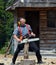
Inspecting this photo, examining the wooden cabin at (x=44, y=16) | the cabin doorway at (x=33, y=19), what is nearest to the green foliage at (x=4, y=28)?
the cabin doorway at (x=33, y=19)

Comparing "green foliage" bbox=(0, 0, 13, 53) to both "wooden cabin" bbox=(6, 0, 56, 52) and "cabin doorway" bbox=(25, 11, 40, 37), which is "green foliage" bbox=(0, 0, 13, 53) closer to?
"cabin doorway" bbox=(25, 11, 40, 37)

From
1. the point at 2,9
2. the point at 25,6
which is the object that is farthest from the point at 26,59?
the point at 2,9

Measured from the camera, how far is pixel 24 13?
21719mm

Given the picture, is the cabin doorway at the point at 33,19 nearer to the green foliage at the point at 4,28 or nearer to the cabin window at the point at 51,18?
the cabin window at the point at 51,18

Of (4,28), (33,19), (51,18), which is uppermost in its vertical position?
(51,18)

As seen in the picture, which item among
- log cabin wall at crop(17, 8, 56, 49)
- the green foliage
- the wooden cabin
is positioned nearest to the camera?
the wooden cabin

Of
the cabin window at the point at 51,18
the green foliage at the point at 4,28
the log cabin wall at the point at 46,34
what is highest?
the cabin window at the point at 51,18

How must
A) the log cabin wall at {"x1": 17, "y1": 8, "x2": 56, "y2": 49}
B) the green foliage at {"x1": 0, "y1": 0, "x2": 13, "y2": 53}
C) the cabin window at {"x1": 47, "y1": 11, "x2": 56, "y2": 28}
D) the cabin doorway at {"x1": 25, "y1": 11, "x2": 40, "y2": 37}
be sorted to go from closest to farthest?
1. the log cabin wall at {"x1": 17, "y1": 8, "x2": 56, "y2": 49}
2. the cabin window at {"x1": 47, "y1": 11, "x2": 56, "y2": 28}
3. the cabin doorway at {"x1": 25, "y1": 11, "x2": 40, "y2": 37}
4. the green foliage at {"x1": 0, "y1": 0, "x2": 13, "y2": 53}

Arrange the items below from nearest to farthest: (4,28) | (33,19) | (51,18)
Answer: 1. (51,18)
2. (33,19)
3. (4,28)

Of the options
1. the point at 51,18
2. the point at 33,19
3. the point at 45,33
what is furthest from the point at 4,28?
the point at 45,33

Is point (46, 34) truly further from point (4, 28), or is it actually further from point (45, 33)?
point (4, 28)

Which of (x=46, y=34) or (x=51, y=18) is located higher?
(x=51, y=18)

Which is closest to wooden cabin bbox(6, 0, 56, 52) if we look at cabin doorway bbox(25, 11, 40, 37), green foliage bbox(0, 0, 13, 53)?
cabin doorway bbox(25, 11, 40, 37)

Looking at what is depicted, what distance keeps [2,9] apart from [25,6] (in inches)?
474
